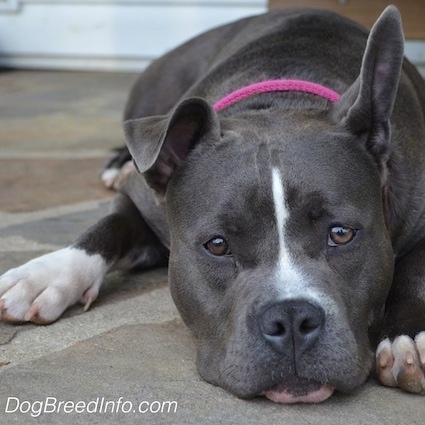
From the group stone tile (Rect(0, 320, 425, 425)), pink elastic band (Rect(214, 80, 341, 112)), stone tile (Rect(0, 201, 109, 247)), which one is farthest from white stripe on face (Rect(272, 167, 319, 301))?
stone tile (Rect(0, 201, 109, 247))

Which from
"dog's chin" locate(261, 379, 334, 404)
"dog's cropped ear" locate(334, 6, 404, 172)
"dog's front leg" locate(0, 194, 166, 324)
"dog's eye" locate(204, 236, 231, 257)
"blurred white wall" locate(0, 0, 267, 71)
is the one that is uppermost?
"dog's cropped ear" locate(334, 6, 404, 172)

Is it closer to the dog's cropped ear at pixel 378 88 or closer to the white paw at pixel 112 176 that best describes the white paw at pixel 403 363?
the dog's cropped ear at pixel 378 88

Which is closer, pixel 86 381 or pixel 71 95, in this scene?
pixel 86 381

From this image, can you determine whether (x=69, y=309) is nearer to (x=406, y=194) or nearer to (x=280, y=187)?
(x=280, y=187)

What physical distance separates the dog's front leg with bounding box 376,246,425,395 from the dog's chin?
0.24 metres

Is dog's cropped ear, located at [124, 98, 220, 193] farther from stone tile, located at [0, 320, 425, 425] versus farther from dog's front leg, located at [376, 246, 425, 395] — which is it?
dog's front leg, located at [376, 246, 425, 395]

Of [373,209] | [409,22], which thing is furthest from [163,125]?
[409,22]

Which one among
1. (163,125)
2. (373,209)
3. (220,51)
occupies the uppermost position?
(163,125)

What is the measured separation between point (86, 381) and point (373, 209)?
39.3 inches

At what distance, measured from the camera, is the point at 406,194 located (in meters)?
3.35

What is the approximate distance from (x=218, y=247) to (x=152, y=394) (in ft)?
1.65

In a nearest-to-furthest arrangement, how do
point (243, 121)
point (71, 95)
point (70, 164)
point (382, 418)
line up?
point (382, 418), point (243, 121), point (70, 164), point (71, 95)

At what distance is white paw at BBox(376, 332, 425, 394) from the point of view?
2.71 metres

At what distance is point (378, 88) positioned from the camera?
9.81 ft
